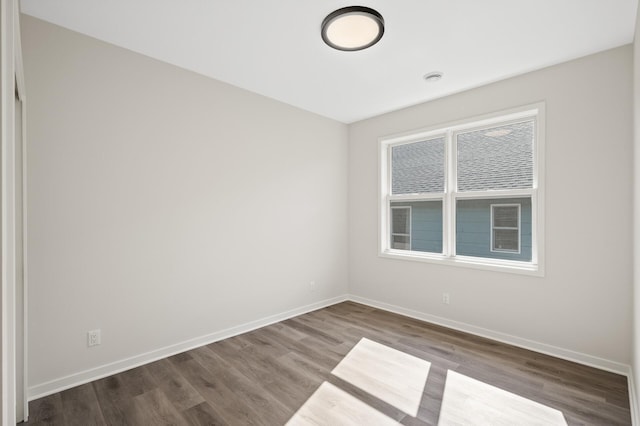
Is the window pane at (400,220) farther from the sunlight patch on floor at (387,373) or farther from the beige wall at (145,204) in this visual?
the sunlight patch on floor at (387,373)

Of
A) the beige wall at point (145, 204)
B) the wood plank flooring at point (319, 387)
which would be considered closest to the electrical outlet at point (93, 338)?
the beige wall at point (145, 204)

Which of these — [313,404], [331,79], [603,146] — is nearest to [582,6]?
[603,146]

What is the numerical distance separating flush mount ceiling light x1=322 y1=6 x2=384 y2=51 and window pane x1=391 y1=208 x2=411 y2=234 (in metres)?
2.42

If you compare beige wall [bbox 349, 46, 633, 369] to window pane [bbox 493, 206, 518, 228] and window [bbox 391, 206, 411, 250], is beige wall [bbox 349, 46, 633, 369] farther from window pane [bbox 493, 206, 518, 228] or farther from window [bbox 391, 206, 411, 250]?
window [bbox 391, 206, 411, 250]

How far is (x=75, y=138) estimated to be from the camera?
2449mm

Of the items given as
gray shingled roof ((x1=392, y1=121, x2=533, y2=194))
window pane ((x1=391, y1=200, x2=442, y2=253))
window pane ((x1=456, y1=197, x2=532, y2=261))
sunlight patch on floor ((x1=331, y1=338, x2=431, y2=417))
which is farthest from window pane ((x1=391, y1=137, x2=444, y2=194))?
sunlight patch on floor ((x1=331, y1=338, x2=431, y2=417))

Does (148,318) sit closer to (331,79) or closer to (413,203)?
(331,79)

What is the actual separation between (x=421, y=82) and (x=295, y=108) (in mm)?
1599

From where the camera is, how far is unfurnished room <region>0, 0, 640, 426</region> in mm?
2209

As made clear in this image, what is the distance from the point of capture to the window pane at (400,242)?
14.2ft

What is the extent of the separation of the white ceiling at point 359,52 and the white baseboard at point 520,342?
2.65 m

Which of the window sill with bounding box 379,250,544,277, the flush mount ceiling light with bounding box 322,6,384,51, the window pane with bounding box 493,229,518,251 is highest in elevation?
the flush mount ceiling light with bounding box 322,6,384,51

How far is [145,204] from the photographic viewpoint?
111 inches

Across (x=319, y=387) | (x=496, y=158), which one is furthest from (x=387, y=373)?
(x=496, y=158)
